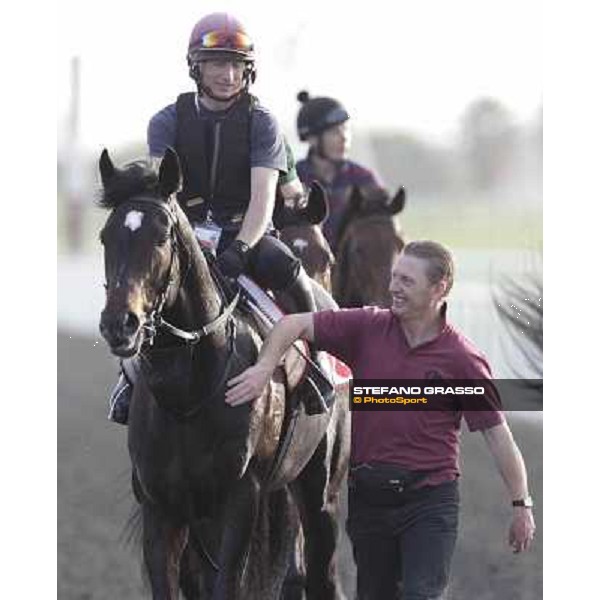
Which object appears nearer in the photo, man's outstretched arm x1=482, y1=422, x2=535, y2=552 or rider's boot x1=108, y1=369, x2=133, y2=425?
man's outstretched arm x1=482, y1=422, x2=535, y2=552

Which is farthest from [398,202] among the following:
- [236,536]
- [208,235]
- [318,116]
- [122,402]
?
[236,536]

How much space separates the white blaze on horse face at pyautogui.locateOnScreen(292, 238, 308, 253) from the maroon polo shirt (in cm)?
296

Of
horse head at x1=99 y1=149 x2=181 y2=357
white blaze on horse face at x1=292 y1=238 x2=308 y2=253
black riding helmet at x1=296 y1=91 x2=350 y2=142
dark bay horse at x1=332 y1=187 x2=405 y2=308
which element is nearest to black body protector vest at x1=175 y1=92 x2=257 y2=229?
horse head at x1=99 y1=149 x2=181 y2=357

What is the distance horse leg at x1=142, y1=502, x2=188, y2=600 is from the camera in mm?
6617

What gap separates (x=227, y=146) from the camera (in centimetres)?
736

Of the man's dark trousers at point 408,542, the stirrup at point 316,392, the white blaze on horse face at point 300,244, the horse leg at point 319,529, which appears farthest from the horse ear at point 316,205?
the man's dark trousers at point 408,542

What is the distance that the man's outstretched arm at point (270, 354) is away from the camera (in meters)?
6.20

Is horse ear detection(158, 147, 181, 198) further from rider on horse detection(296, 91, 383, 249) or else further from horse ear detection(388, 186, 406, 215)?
horse ear detection(388, 186, 406, 215)

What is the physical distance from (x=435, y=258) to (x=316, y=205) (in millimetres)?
3064

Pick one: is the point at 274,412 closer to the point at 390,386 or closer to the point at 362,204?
the point at 390,386

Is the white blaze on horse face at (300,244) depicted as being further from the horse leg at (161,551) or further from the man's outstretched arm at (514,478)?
the man's outstretched arm at (514,478)

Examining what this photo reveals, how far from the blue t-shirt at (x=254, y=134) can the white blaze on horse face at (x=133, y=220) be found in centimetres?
124

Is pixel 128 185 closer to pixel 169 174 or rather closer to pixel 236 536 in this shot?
pixel 169 174
